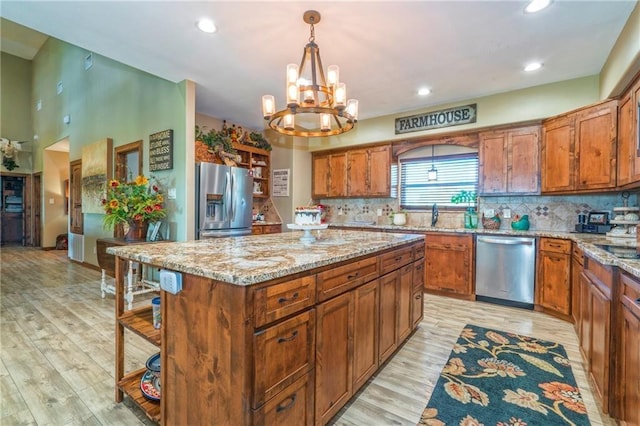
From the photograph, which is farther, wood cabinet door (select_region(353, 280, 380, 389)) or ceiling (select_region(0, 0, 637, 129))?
ceiling (select_region(0, 0, 637, 129))

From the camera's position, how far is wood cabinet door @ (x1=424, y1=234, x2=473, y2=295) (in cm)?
393

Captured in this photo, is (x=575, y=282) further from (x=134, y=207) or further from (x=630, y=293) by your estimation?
(x=134, y=207)

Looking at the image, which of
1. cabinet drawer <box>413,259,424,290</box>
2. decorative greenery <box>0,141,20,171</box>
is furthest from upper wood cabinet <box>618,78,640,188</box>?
decorative greenery <box>0,141,20,171</box>

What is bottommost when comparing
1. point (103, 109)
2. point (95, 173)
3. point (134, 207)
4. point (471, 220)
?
point (471, 220)

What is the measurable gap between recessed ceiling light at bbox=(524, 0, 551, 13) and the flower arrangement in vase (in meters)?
4.20

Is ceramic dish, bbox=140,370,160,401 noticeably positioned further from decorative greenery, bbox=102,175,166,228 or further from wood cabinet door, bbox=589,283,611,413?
wood cabinet door, bbox=589,283,611,413

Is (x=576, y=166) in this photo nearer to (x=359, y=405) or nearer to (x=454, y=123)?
(x=454, y=123)

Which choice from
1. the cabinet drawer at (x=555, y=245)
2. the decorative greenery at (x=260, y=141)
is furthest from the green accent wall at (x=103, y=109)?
the cabinet drawer at (x=555, y=245)

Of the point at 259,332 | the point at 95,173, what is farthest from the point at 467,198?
the point at 95,173

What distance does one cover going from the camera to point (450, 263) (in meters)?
4.05

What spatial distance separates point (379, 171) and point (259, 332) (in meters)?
4.19

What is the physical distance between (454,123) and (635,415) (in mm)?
3640

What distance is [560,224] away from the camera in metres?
3.79

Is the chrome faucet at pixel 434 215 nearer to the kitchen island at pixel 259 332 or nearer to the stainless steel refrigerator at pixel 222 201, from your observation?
the stainless steel refrigerator at pixel 222 201
